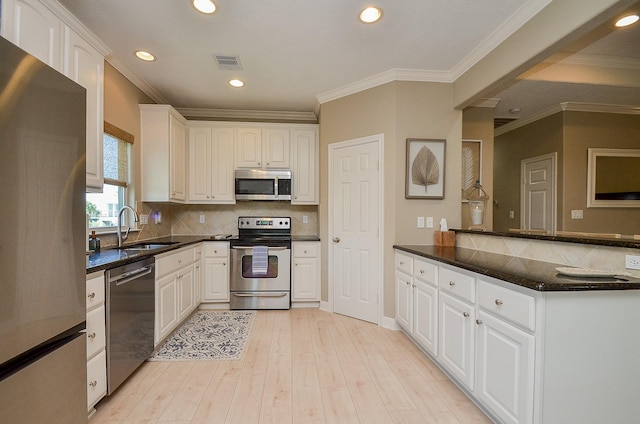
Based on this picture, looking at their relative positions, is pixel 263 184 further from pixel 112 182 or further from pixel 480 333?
pixel 480 333

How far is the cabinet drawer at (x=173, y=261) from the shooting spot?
2.53 meters

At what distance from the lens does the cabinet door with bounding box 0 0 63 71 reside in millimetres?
1520

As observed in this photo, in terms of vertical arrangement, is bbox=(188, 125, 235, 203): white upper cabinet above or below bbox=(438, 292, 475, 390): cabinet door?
above

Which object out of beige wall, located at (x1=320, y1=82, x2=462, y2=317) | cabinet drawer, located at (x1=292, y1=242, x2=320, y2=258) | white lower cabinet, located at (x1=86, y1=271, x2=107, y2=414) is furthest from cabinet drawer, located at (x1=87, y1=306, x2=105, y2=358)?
beige wall, located at (x1=320, y1=82, x2=462, y2=317)

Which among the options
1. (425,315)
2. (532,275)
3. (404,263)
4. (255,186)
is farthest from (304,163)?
(532,275)

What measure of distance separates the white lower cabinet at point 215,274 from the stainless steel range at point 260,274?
0.10 metres

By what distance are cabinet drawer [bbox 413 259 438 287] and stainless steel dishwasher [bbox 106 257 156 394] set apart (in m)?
2.23

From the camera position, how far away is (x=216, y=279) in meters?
3.65

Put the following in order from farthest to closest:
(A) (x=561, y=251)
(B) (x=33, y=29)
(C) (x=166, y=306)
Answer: (C) (x=166, y=306), (A) (x=561, y=251), (B) (x=33, y=29)

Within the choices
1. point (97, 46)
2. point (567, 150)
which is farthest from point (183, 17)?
point (567, 150)

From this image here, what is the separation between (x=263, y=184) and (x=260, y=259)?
102 cm

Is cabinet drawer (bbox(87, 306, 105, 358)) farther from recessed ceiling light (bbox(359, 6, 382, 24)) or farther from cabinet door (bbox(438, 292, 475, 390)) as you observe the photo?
recessed ceiling light (bbox(359, 6, 382, 24))

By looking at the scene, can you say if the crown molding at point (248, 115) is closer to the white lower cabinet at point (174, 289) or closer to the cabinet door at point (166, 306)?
the white lower cabinet at point (174, 289)

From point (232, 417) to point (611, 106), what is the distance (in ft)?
18.5
